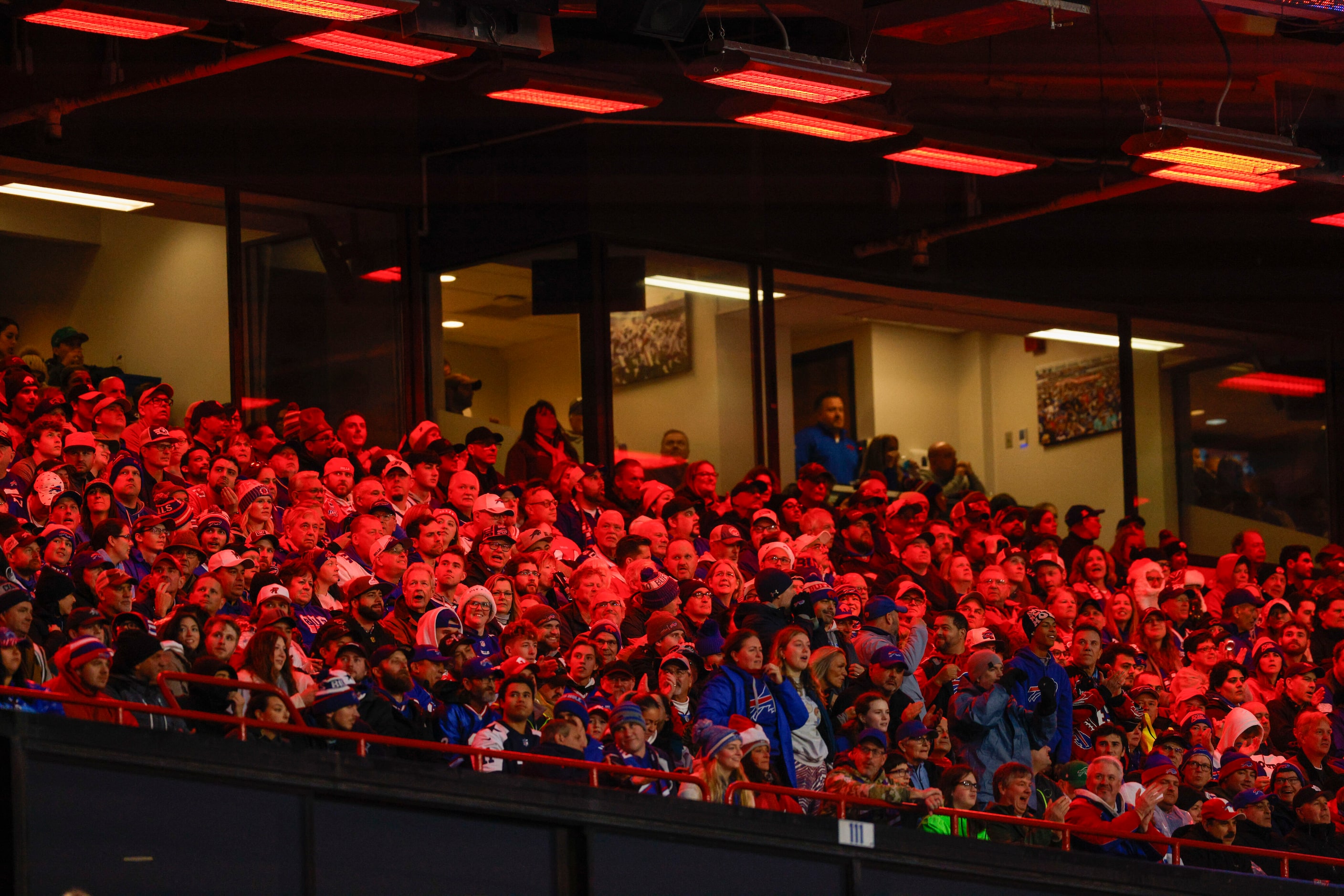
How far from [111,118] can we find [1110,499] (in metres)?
8.28

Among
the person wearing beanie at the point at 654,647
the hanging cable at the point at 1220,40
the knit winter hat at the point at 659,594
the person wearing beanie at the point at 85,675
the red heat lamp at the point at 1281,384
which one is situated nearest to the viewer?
the person wearing beanie at the point at 85,675

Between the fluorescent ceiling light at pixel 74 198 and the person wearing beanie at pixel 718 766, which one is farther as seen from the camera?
the fluorescent ceiling light at pixel 74 198

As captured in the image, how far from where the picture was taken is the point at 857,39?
10.9 m

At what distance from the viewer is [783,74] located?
899 cm

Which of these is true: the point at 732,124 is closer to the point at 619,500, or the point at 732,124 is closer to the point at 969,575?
the point at 619,500

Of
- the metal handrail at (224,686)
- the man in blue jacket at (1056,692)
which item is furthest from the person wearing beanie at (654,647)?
the metal handrail at (224,686)

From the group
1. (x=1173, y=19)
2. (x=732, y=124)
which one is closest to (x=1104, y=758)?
(x=1173, y=19)

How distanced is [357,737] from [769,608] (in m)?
2.76

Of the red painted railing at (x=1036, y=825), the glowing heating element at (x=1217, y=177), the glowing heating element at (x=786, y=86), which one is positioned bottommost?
the red painted railing at (x=1036, y=825)

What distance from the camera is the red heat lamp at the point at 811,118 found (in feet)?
32.1

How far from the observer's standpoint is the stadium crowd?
702 cm

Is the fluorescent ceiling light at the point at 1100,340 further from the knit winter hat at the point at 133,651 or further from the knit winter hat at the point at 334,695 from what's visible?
the knit winter hat at the point at 133,651

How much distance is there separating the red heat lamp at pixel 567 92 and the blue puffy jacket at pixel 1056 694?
10.7ft

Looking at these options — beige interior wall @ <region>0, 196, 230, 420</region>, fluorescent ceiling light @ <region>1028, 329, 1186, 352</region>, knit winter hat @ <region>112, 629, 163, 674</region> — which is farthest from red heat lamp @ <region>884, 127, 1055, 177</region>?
knit winter hat @ <region>112, 629, 163, 674</region>
